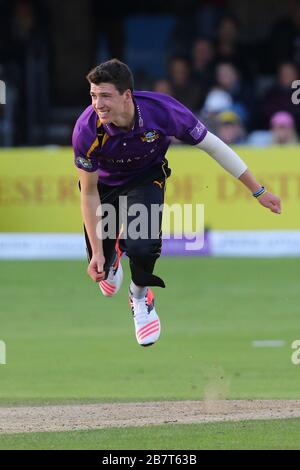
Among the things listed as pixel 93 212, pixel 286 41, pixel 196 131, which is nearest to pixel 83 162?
pixel 93 212

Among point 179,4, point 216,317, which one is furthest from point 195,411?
point 179,4

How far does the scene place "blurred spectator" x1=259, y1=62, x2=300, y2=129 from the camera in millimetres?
17312

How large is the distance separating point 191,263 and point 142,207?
731 centimetres

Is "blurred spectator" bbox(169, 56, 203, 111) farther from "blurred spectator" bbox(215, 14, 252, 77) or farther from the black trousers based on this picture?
the black trousers

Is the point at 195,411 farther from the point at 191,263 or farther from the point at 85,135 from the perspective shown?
the point at 191,263

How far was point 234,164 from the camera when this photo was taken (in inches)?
337

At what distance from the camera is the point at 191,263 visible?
1586 cm

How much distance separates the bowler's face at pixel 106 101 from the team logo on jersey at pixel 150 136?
339 mm

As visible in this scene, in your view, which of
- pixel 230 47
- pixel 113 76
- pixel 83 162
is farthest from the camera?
pixel 230 47

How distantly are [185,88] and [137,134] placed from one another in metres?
9.47

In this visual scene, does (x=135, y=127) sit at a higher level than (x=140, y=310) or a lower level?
higher

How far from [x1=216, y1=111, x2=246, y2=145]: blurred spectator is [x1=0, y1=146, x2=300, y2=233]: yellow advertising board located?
0.44m

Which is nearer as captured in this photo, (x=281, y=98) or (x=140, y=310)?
(x=140, y=310)

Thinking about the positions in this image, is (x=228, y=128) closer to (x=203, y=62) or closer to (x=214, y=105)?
(x=214, y=105)
